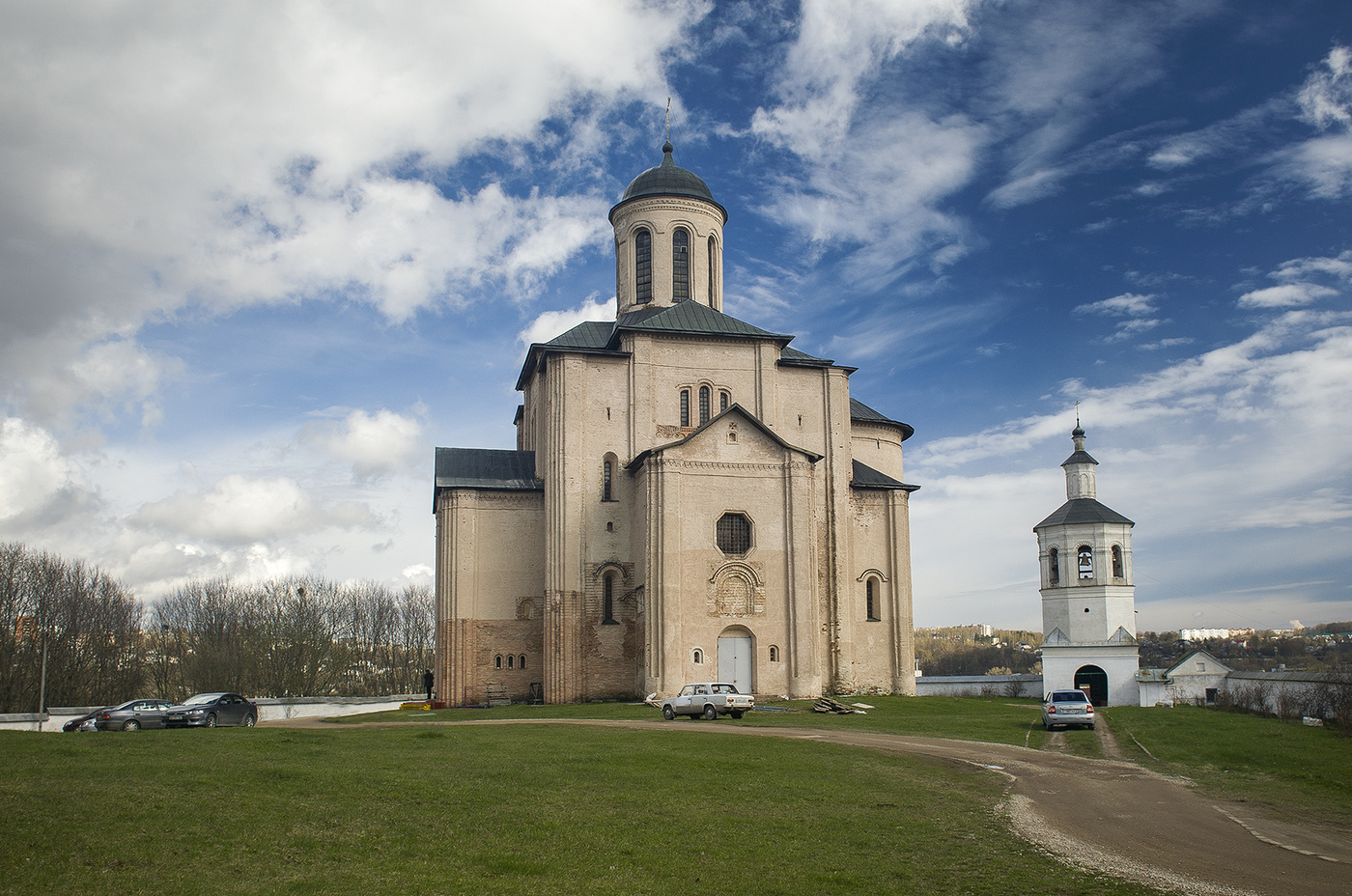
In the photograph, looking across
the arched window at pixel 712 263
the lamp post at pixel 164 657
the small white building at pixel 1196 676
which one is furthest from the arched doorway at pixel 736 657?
the lamp post at pixel 164 657

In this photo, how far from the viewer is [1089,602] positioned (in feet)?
146

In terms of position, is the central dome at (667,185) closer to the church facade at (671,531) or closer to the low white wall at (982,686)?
the church facade at (671,531)

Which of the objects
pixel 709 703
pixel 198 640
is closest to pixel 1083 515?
pixel 709 703

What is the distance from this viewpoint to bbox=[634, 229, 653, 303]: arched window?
42.5 metres

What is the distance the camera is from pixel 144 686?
185 ft

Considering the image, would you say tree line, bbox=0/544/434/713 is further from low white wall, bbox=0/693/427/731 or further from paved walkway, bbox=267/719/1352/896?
paved walkway, bbox=267/719/1352/896

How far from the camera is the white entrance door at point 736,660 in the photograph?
33.3m

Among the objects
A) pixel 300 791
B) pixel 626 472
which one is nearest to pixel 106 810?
pixel 300 791

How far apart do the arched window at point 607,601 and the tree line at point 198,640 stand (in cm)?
2754

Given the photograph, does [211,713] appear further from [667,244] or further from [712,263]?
[712,263]

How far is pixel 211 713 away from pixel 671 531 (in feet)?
50.9

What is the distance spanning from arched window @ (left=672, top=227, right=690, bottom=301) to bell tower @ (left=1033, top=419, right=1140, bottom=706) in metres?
21.3

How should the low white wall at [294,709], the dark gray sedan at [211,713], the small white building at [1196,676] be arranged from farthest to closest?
1. the small white building at [1196,676]
2. the low white wall at [294,709]
3. the dark gray sedan at [211,713]

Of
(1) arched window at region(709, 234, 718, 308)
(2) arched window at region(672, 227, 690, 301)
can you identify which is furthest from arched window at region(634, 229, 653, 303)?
(1) arched window at region(709, 234, 718, 308)
